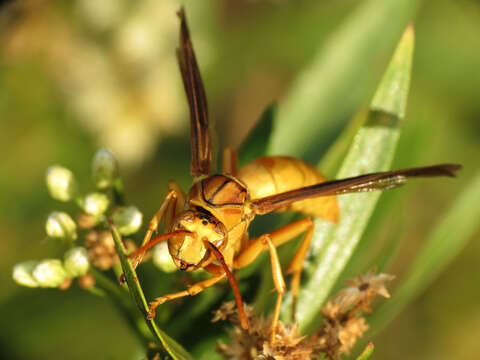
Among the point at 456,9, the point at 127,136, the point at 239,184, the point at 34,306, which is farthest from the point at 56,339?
the point at 456,9

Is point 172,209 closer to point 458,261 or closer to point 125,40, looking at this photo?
point 125,40

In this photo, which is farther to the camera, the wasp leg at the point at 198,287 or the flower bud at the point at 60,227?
the flower bud at the point at 60,227

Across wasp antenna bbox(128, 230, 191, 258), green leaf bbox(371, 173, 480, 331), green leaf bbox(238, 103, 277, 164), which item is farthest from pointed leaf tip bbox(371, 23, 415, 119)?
wasp antenna bbox(128, 230, 191, 258)

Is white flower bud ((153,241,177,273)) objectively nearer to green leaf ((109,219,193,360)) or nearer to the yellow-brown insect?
the yellow-brown insect

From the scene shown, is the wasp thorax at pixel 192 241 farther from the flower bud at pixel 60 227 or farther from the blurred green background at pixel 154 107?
the blurred green background at pixel 154 107

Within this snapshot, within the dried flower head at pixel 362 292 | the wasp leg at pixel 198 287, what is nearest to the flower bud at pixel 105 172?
the wasp leg at pixel 198 287
